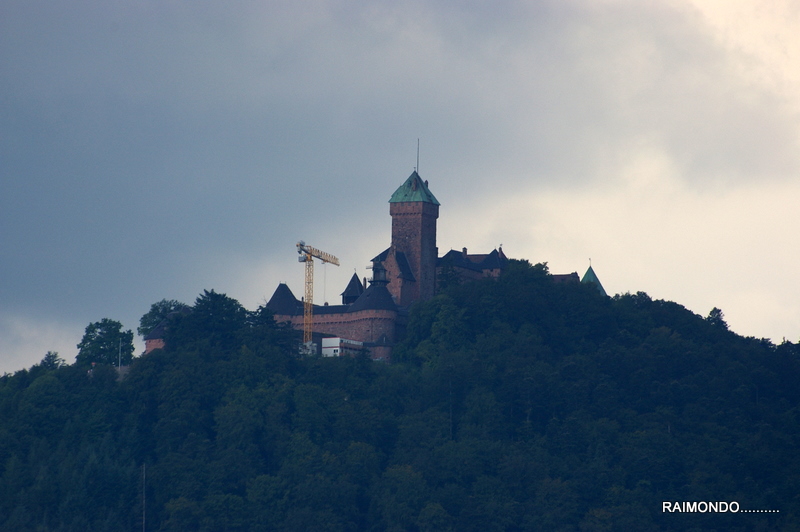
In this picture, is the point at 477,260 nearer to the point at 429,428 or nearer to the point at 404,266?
the point at 404,266

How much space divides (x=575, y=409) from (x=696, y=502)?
1083 cm

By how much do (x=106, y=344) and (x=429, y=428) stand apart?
24133 millimetres

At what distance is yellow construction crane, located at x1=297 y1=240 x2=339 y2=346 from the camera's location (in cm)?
10799

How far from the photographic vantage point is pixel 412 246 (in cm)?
10888

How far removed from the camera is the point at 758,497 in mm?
88812

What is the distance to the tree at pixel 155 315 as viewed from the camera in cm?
11400

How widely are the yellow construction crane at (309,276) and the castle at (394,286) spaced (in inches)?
20.8

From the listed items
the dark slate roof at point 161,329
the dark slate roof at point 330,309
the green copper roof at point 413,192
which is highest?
the green copper roof at point 413,192

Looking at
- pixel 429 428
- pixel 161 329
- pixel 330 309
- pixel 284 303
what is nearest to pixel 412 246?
pixel 330 309

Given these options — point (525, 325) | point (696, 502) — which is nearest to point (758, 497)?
A: point (696, 502)

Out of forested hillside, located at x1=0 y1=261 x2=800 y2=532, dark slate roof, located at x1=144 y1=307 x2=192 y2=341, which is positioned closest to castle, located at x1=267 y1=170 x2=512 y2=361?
forested hillside, located at x1=0 y1=261 x2=800 y2=532

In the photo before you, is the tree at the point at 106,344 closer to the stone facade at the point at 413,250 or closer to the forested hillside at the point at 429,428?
the forested hillside at the point at 429,428

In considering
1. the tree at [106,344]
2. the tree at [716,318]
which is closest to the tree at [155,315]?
the tree at [106,344]

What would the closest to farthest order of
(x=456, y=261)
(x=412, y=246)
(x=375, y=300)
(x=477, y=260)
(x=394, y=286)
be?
(x=375, y=300) < (x=394, y=286) < (x=412, y=246) < (x=456, y=261) < (x=477, y=260)
